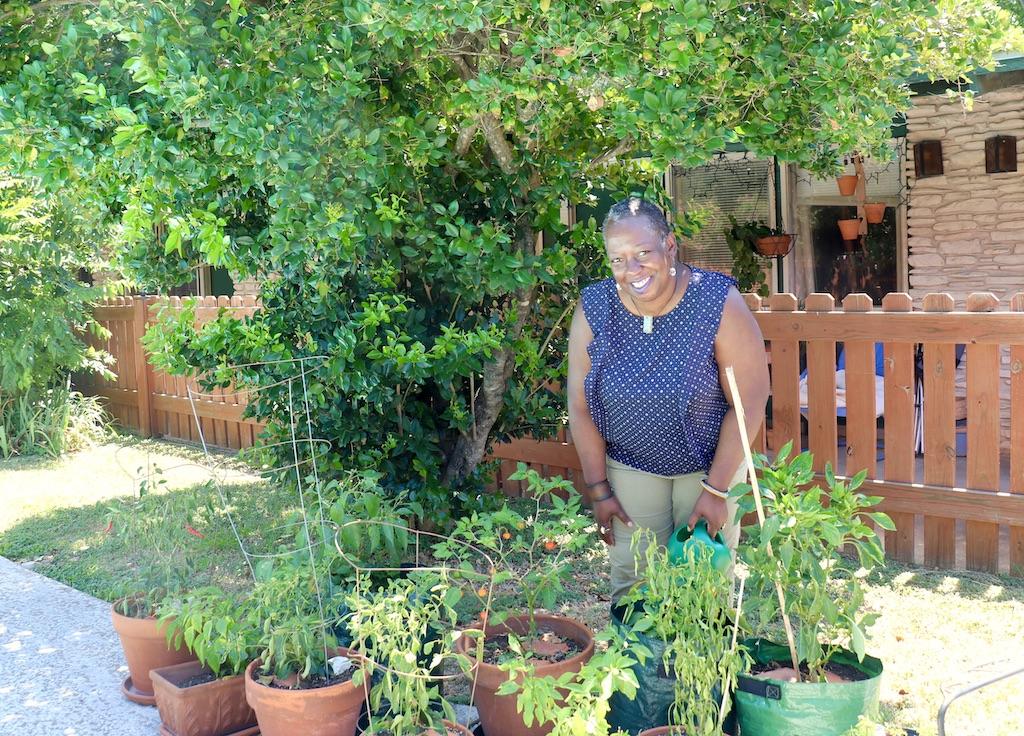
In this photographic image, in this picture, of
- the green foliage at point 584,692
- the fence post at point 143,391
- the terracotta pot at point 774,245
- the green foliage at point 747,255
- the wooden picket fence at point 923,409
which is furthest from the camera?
the fence post at point 143,391

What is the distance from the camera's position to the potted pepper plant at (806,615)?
261cm

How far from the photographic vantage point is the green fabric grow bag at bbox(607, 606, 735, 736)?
9.52ft

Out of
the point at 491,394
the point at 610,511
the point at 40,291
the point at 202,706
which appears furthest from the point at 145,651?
the point at 40,291

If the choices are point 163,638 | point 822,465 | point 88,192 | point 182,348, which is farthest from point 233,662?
point 822,465

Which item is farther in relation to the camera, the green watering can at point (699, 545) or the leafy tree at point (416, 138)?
the leafy tree at point (416, 138)

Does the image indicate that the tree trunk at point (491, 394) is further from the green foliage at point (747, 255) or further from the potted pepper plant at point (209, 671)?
the green foliage at point (747, 255)

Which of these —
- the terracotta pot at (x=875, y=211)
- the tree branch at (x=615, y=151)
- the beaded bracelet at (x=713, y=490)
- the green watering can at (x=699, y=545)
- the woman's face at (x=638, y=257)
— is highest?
the tree branch at (x=615, y=151)

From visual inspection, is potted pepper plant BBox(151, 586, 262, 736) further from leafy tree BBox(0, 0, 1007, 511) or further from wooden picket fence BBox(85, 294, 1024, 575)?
wooden picket fence BBox(85, 294, 1024, 575)

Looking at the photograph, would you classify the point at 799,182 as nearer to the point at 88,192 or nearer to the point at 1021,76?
the point at 1021,76

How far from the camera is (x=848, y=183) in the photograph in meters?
8.69

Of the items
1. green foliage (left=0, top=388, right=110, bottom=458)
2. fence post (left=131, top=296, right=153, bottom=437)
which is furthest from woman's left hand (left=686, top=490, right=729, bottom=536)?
fence post (left=131, top=296, right=153, bottom=437)

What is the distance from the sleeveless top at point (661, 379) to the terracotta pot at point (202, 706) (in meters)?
1.54

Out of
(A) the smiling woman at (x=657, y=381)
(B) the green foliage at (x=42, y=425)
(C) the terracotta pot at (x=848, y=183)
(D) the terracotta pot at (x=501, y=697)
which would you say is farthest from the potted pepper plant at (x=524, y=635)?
(B) the green foliage at (x=42, y=425)

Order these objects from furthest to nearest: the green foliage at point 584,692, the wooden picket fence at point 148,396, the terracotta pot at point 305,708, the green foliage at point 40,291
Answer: the wooden picket fence at point 148,396
the green foliage at point 40,291
the terracotta pot at point 305,708
the green foliage at point 584,692
